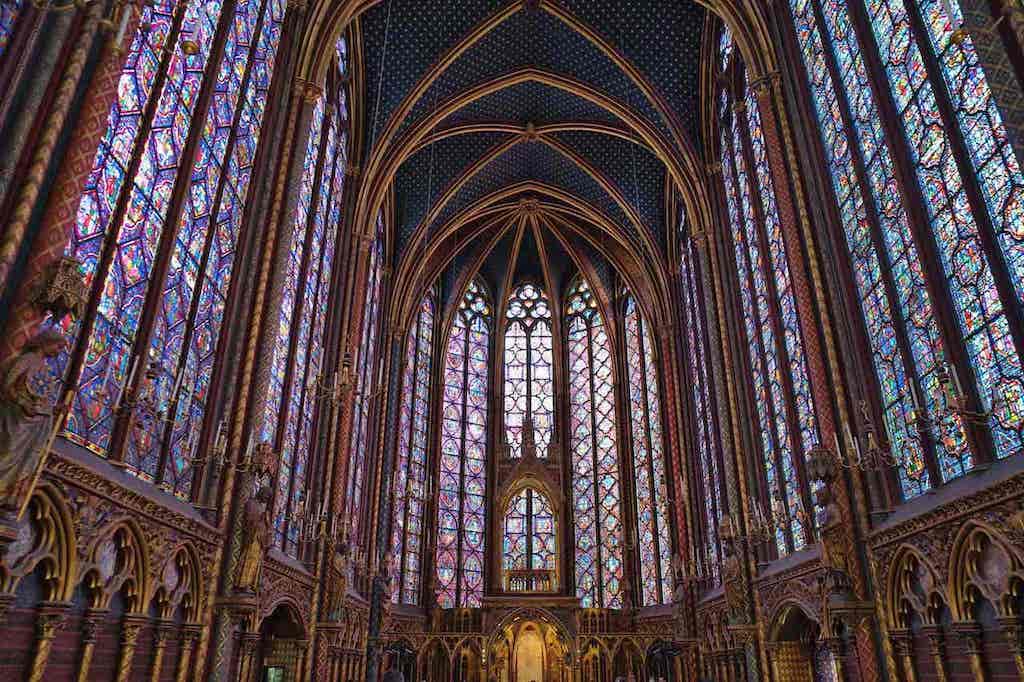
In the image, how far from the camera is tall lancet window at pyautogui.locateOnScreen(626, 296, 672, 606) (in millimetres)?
24625

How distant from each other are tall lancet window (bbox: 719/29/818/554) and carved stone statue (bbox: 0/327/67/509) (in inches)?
450

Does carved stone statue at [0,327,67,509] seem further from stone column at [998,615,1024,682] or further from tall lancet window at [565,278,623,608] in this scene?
tall lancet window at [565,278,623,608]

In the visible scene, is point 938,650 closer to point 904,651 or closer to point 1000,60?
point 904,651

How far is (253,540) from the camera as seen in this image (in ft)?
37.5

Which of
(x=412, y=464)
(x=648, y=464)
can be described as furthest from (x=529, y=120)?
(x=648, y=464)

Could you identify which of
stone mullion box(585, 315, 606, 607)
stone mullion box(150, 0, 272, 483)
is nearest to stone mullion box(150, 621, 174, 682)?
stone mullion box(150, 0, 272, 483)

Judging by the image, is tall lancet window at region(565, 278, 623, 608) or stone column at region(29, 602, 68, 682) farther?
tall lancet window at region(565, 278, 623, 608)

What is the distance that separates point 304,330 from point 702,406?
11.2 metres

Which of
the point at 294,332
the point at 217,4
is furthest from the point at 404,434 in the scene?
the point at 217,4

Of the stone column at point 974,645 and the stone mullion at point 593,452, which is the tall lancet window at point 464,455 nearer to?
the stone mullion at point 593,452

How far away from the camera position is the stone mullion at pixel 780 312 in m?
12.9

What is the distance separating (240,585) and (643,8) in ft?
55.2

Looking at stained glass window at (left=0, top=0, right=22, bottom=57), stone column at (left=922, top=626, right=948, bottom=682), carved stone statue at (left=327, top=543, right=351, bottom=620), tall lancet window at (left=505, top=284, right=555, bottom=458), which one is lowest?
stone column at (left=922, top=626, right=948, bottom=682)

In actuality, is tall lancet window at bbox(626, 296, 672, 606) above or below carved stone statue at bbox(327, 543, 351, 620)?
above
